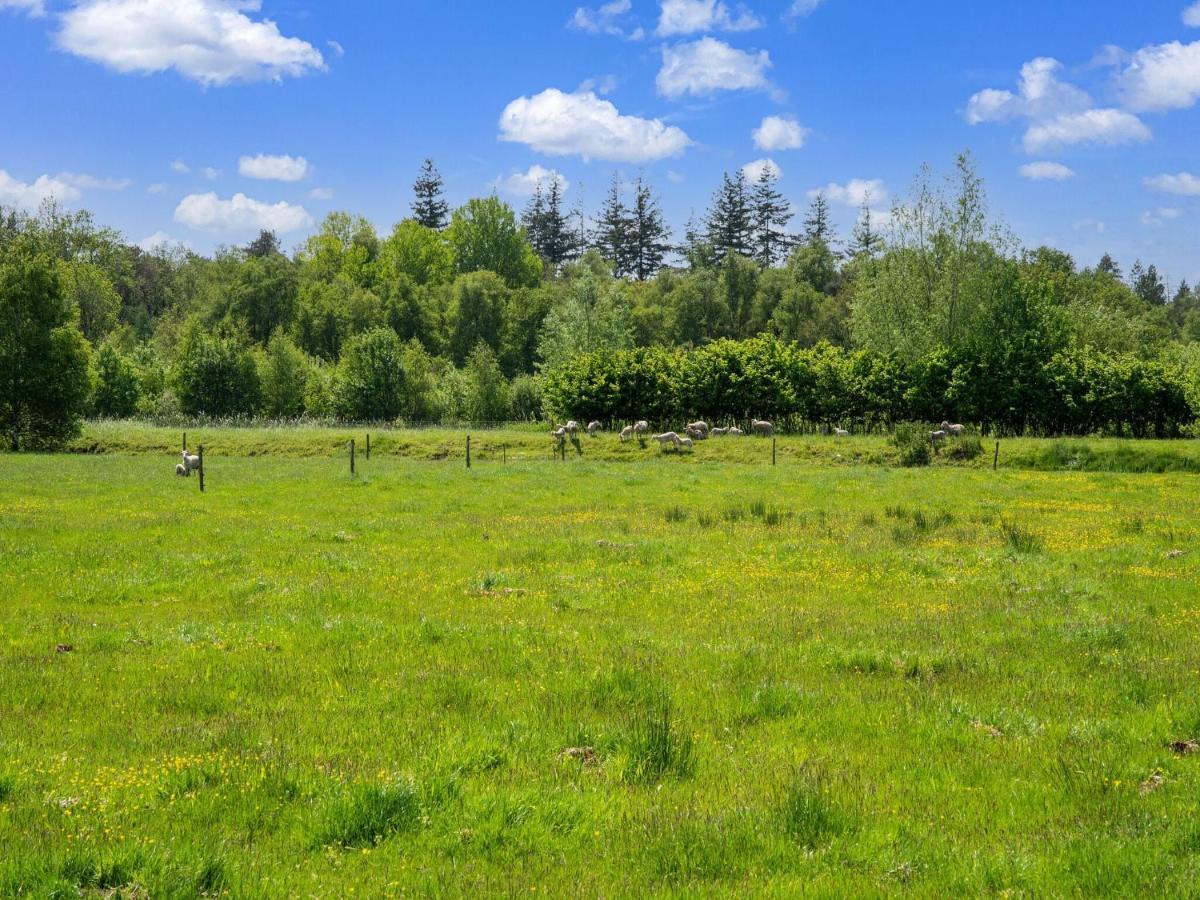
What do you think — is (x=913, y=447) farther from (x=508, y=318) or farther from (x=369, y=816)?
(x=508, y=318)

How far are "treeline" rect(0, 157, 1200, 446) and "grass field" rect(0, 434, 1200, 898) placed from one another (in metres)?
48.0

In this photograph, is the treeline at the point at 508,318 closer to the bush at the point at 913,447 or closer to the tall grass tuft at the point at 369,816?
the bush at the point at 913,447

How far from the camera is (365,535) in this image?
24359 millimetres

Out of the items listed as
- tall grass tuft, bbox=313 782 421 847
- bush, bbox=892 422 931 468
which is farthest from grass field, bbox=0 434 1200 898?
bush, bbox=892 422 931 468

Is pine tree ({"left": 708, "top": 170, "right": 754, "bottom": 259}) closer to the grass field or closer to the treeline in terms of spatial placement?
the treeline

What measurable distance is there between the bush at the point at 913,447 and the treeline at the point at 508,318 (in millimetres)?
11632

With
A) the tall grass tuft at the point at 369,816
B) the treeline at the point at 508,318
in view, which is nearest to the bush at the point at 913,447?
the treeline at the point at 508,318

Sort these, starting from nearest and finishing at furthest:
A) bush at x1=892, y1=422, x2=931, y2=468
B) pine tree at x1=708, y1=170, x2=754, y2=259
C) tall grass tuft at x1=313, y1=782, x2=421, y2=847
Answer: tall grass tuft at x1=313, y1=782, x2=421, y2=847 → bush at x1=892, y1=422, x2=931, y2=468 → pine tree at x1=708, y1=170, x2=754, y2=259

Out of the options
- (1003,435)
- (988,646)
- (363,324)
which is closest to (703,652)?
(988,646)

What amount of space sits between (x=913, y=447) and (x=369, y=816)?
167 feet

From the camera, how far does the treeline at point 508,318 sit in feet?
214

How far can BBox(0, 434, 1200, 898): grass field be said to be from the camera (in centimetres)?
693

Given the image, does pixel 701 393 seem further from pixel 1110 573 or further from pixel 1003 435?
pixel 1110 573

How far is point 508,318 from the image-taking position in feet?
428
